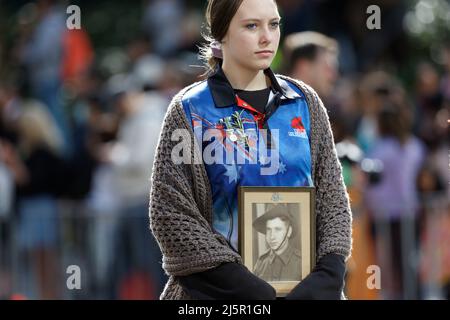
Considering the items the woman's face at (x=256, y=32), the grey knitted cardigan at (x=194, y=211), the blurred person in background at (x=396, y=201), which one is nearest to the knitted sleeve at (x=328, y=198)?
the grey knitted cardigan at (x=194, y=211)

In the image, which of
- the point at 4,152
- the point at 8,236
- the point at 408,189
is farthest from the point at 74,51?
the point at 408,189

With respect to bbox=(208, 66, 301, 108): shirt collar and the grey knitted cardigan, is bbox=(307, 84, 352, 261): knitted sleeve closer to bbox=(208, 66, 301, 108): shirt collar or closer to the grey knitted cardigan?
the grey knitted cardigan

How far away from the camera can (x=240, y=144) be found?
15.5 feet

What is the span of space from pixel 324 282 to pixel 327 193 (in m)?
0.40

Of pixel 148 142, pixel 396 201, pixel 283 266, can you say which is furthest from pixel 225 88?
pixel 148 142

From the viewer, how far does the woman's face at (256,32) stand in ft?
15.7

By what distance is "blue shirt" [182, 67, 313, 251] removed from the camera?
471 centimetres

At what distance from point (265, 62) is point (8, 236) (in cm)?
682

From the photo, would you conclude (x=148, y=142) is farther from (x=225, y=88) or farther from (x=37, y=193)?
(x=225, y=88)

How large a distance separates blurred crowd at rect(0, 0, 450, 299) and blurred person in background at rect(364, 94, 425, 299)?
12 millimetres

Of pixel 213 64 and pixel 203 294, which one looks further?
pixel 213 64

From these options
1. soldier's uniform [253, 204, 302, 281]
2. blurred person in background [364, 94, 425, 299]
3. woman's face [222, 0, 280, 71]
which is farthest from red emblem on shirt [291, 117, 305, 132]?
blurred person in background [364, 94, 425, 299]

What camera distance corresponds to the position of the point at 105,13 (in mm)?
15750

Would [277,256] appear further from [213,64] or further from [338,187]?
[213,64]
